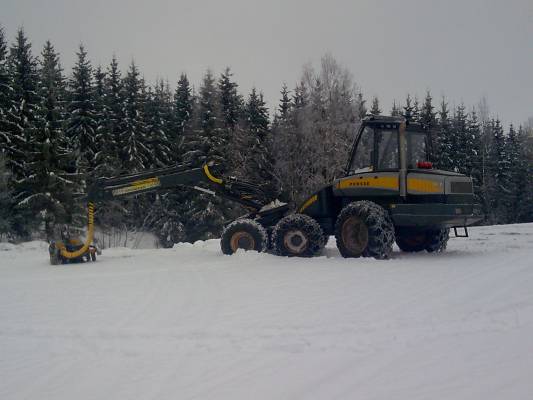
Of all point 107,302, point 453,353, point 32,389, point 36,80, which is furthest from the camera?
point 36,80

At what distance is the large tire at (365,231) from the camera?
965 centimetres

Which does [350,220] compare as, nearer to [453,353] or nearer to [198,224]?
[453,353]

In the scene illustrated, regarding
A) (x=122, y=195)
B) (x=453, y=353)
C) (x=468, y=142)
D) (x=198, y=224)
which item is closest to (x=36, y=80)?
(x=198, y=224)

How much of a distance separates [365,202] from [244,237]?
3.13 m

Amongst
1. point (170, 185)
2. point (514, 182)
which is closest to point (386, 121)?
point (170, 185)

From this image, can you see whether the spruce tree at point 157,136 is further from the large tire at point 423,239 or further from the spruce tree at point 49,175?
the large tire at point 423,239

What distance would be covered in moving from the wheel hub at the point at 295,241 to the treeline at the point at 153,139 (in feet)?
36.8

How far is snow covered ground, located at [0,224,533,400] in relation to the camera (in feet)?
11.5

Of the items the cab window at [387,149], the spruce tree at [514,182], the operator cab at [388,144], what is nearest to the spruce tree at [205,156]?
the operator cab at [388,144]

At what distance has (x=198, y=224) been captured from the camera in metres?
32.6

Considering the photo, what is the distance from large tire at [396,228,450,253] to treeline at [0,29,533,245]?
11.5m

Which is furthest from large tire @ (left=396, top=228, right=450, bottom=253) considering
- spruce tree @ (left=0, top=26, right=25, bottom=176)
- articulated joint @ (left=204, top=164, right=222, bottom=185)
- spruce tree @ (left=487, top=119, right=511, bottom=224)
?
spruce tree @ (left=487, top=119, right=511, bottom=224)

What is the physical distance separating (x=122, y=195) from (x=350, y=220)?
6052 mm

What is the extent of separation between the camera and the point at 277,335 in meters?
4.64
